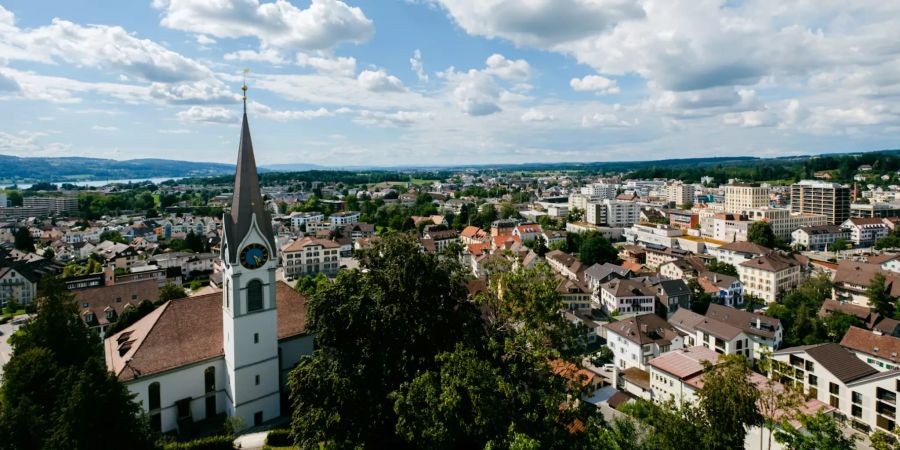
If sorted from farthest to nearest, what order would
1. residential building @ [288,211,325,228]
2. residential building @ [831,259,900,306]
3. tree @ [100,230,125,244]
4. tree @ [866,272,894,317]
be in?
residential building @ [288,211,325,228] < tree @ [100,230,125,244] < residential building @ [831,259,900,306] < tree @ [866,272,894,317]

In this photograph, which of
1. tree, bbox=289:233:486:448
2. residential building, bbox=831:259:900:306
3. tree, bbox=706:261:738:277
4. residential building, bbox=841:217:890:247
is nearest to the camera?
tree, bbox=289:233:486:448

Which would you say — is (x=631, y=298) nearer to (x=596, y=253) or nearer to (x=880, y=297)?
(x=596, y=253)

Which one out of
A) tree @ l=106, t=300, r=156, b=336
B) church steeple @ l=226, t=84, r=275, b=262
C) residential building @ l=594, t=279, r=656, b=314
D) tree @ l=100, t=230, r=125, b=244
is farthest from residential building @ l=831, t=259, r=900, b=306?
tree @ l=100, t=230, r=125, b=244

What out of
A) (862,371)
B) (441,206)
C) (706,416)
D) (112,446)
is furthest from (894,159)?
(112,446)

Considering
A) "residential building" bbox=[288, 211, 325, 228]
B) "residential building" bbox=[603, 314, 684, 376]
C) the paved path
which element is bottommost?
"residential building" bbox=[603, 314, 684, 376]

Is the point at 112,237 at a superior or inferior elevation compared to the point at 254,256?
inferior

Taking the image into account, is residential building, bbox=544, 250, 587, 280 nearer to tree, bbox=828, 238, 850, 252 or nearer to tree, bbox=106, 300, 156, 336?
tree, bbox=106, 300, 156, 336

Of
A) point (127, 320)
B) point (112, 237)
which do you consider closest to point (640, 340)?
point (127, 320)
